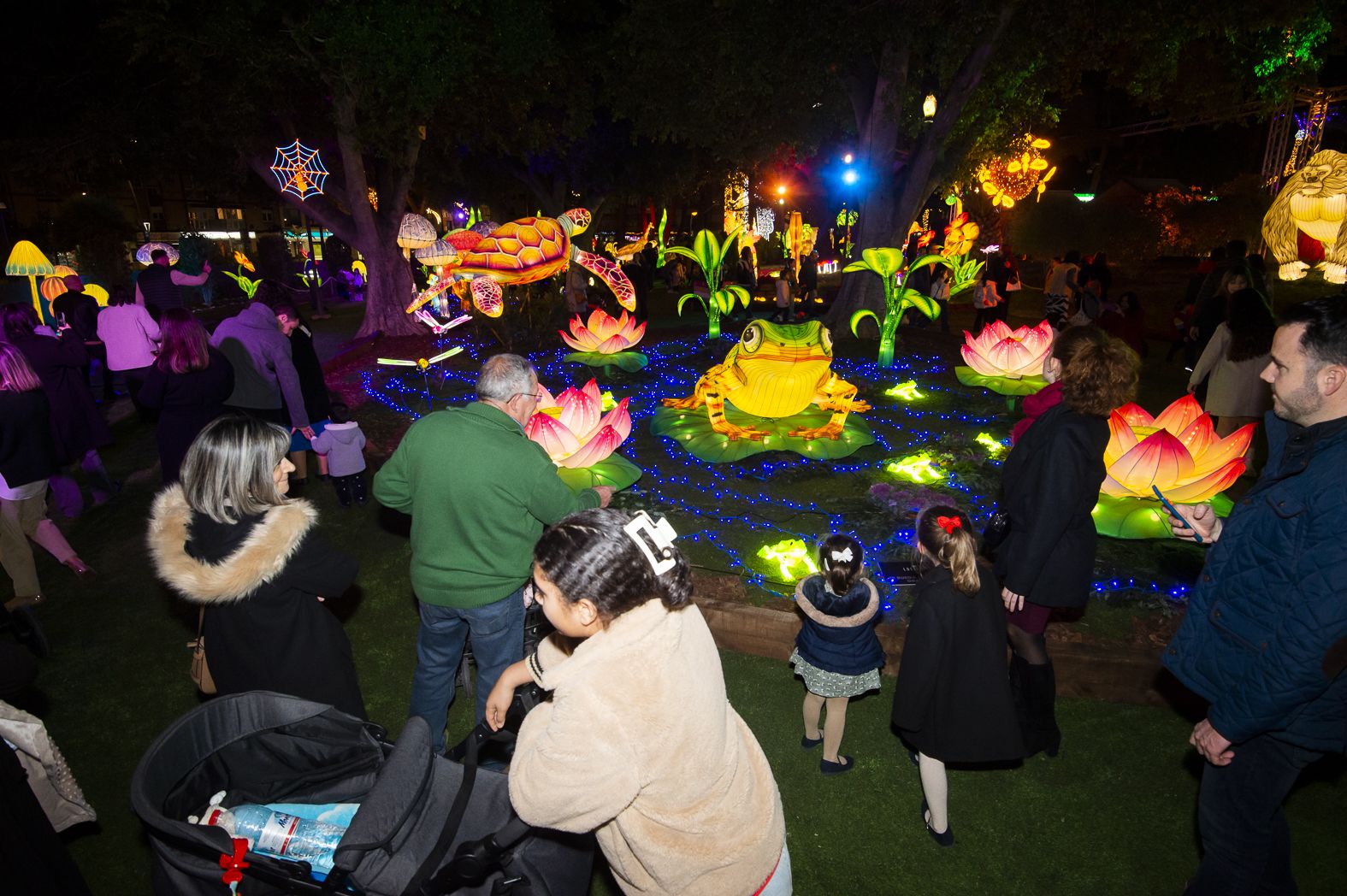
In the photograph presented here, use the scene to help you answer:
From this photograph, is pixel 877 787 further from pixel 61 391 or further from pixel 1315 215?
pixel 61 391

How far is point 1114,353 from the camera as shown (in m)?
2.90

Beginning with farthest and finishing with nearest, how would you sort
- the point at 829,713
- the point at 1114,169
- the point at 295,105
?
1. the point at 1114,169
2. the point at 295,105
3. the point at 829,713

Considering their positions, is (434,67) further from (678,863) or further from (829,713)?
(678,863)

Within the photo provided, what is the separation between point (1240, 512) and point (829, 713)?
1756mm

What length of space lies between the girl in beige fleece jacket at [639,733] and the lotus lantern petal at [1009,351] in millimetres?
6978

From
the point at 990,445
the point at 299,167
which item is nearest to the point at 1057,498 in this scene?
the point at 990,445

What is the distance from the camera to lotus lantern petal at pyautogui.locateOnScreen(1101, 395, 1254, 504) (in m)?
4.66

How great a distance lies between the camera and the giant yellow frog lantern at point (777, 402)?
6344mm

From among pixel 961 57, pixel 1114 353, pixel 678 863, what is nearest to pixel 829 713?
pixel 678 863

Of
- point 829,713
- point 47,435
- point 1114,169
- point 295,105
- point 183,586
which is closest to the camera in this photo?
point 183,586

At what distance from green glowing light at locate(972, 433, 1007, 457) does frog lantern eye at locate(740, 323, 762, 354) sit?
227 centimetres

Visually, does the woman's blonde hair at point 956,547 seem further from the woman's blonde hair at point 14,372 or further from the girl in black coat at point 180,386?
the woman's blonde hair at point 14,372

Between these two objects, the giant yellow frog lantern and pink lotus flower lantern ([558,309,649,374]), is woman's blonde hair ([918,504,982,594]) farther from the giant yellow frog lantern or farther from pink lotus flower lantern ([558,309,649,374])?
pink lotus flower lantern ([558,309,649,374])

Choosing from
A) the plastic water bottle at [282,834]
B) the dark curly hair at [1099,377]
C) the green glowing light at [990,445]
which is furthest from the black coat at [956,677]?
the green glowing light at [990,445]
